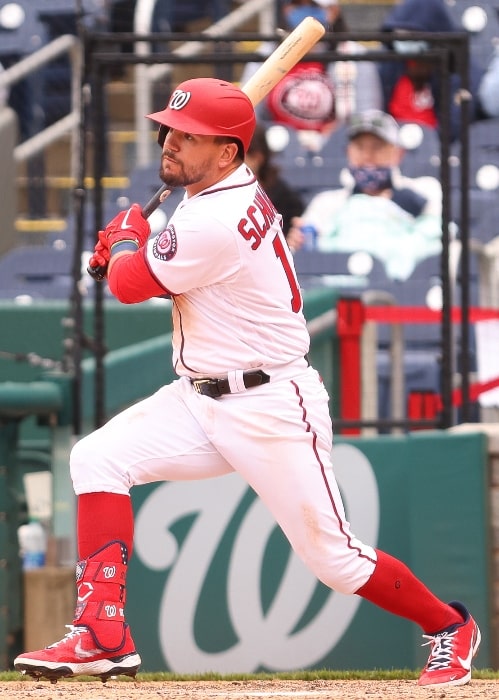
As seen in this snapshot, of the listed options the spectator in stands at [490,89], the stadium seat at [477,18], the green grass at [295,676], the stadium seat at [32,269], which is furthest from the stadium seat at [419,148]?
the green grass at [295,676]

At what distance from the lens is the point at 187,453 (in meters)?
3.97

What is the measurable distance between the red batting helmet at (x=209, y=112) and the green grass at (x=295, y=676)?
1935 mm

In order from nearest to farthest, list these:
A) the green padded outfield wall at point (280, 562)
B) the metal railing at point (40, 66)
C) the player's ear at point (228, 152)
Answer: the player's ear at point (228, 152) < the green padded outfield wall at point (280, 562) < the metal railing at point (40, 66)

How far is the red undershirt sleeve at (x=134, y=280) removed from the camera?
381cm

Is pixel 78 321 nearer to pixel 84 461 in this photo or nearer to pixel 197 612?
pixel 197 612

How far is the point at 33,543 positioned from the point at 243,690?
2007 millimetres

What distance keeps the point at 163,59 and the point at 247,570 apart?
2.12 m

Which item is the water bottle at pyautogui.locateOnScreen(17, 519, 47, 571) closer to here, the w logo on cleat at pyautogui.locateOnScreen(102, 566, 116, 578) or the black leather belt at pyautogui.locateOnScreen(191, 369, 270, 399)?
the w logo on cleat at pyautogui.locateOnScreen(102, 566, 116, 578)

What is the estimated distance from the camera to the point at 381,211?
8125mm

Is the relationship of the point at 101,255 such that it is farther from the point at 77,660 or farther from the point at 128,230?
the point at 77,660

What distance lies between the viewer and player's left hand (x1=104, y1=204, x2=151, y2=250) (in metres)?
3.99

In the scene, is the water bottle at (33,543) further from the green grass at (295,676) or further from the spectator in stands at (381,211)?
the spectator in stands at (381,211)

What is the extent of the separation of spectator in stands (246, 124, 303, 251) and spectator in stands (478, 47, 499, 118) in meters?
2.17

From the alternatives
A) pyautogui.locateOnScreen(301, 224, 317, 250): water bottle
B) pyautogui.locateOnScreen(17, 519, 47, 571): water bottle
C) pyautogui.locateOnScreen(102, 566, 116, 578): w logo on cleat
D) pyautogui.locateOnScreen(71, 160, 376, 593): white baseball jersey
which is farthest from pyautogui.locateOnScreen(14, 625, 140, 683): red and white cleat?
pyautogui.locateOnScreen(301, 224, 317, 250): water bottle
